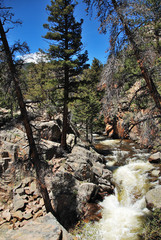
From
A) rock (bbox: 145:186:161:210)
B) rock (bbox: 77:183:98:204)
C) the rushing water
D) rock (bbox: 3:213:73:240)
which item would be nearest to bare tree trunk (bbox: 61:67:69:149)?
rock (bbox: 77:183:98:204)

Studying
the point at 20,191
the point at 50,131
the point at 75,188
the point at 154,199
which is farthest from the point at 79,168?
the point at 154,199

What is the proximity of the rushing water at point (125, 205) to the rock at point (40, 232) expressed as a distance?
2.36 m

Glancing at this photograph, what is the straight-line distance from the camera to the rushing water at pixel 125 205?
724 cm

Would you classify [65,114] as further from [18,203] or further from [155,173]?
[155,173]

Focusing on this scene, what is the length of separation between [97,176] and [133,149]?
963cm

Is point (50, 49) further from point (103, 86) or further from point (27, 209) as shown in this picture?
point (27, 209)

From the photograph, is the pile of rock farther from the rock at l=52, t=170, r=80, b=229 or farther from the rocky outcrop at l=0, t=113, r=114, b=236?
the rock at l=52, t=170, r=80, b=229

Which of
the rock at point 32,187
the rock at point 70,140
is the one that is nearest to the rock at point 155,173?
the rock at point 70,140

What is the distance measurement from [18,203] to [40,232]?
114 inches

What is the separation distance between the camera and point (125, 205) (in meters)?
9.61

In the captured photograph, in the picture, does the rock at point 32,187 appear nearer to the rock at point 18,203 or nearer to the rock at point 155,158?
the rock at point 18,203

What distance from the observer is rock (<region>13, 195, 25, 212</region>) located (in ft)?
23.9

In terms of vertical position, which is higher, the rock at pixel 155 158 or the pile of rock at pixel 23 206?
the rock at pixel 155 158

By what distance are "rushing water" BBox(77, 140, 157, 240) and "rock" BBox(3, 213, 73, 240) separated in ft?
7.74
